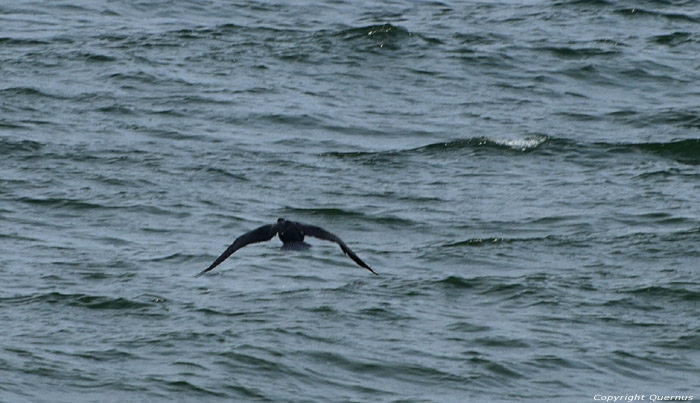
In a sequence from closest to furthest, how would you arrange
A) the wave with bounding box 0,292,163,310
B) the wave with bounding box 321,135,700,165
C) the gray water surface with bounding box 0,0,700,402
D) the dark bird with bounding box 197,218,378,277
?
the dark bird with bounding box 197,218,378,277 → the gray water surface with bounding box 0,0,700,402 → the wave with bounding box 0,292,163,310 → the wave with bounding box 321,135,700,165

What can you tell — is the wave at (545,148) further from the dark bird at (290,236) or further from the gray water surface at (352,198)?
the dark bird at (290,236)

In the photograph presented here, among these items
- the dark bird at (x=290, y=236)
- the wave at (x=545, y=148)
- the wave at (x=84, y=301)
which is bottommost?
the wave at (x=84, y=301)

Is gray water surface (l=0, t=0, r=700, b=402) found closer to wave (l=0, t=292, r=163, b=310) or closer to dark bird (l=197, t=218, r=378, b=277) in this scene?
wave (l=0, t=292, r=163, b=310)

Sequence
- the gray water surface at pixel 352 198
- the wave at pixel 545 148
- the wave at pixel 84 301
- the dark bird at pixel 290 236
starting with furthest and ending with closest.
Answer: the wave at pixel 545 148, the wave at pixel 84 301, the gray water surface at pixel 352 198, the dark bird at pixel 290 236

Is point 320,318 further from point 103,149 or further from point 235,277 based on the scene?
point 103,149

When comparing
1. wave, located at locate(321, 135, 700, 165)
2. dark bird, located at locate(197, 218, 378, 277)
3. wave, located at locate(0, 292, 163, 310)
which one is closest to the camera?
dark bird, located at locate(197, 218, 378, 277)

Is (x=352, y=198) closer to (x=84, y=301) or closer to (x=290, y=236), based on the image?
(x=84, y=301)

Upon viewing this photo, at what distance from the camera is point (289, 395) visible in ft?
48.5

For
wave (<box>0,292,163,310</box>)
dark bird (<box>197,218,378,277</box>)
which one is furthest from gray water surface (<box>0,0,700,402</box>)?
dark bird (<box>197,218,378,277</box>)

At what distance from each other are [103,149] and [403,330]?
6.26 metres

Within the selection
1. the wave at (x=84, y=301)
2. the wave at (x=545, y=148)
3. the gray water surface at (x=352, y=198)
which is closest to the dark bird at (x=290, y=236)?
the gray water surface at (x=352, y=198)

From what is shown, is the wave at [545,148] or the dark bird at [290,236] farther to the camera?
the wave at [545,148]

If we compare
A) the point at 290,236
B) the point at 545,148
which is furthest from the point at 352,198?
the point at 290,236

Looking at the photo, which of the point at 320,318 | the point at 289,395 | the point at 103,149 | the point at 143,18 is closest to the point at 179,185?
the point at 103,149
